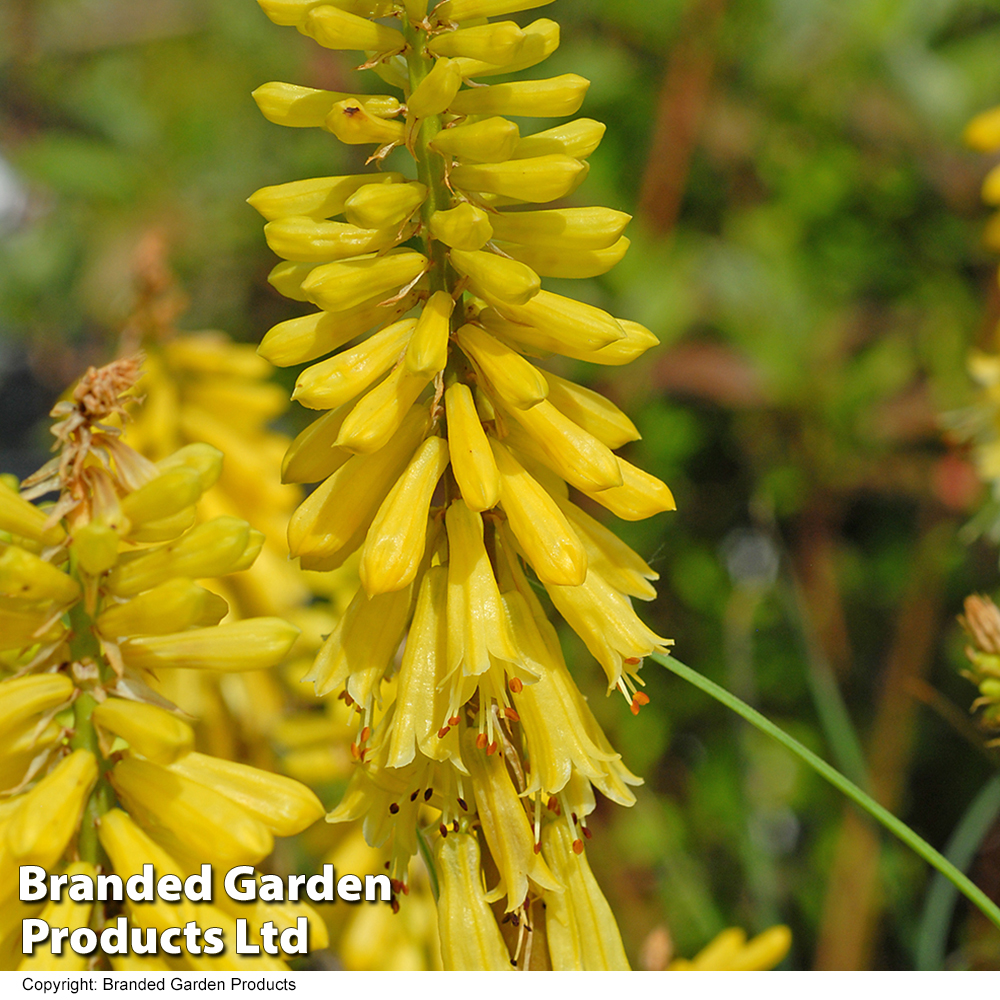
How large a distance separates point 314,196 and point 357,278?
0.13 meters

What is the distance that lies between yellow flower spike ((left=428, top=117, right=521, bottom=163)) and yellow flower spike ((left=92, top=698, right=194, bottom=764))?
0.56 metres

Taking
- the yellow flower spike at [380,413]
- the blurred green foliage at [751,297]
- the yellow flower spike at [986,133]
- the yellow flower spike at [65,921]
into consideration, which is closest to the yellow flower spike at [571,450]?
the yellow flower spike at [380,413]

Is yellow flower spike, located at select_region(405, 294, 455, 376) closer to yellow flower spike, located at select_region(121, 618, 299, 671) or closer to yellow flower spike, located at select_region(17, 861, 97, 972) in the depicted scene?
yellow flower spike, located at select_region(121, 618, 299, 671)

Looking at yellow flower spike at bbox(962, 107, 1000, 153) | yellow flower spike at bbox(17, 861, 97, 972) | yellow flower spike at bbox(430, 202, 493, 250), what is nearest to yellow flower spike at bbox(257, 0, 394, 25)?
yellow flower spike at bbox(430, 202, 493, 250)

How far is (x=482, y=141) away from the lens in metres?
0.94

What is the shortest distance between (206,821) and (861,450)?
243 cm

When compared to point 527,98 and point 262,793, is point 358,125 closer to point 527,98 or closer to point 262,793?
point 527,98

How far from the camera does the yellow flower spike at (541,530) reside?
976mm

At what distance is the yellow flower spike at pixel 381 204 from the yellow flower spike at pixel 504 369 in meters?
0.13

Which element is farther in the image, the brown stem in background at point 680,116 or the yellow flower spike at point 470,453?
the brown stem in background at point 680,116

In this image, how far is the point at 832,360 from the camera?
3.02 m

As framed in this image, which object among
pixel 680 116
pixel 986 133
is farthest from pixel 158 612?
pixel 680 116

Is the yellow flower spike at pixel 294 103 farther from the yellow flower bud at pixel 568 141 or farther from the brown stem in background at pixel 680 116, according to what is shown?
the brown stem in background at pixel 680 116

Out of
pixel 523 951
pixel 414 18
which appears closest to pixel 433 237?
pixel 414 18
